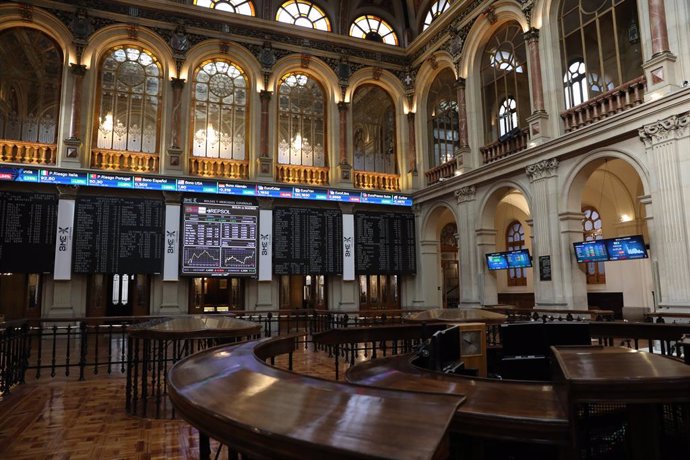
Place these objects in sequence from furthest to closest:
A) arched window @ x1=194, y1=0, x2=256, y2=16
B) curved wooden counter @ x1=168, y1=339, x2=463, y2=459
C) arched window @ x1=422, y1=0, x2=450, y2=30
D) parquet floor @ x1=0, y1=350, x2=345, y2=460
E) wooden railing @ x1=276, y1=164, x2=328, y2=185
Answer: arched window @ x1=422, y1=0, x2=450, y2=30, arched window @ x1=194, y1=0, x2=256, y2=16, wooden railing @ x1=276, y1=164, x2=328, y2=185, parquet floor @ x1=0, y1=350, x2=345, y2=460, curved wooden counter @ x1=168, y1=339, x2=463, y2=459

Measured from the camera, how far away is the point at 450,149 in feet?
53.4

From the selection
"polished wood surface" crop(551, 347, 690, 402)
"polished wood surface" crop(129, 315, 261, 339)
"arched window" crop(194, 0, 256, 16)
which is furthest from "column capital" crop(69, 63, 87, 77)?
"polished wood surface" crop(551, 347, 690, 402)

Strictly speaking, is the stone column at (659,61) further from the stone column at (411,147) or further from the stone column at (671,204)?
the stone column at (411,147)

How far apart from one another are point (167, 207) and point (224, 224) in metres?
1.73

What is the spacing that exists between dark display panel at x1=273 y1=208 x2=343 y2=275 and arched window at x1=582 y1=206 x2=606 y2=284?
28.7 ft

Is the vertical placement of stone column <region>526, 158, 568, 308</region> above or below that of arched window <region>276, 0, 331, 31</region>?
below

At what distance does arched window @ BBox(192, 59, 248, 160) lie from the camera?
15.0 metres

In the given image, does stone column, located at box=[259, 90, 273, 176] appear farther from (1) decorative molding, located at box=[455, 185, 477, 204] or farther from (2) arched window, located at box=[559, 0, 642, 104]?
(2) arched window, located at box=[559, 0, 642, 104]

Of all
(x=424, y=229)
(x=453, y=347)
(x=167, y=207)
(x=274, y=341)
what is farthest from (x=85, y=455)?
(x=424, y=229)

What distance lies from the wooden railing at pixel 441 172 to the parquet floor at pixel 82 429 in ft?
38.4

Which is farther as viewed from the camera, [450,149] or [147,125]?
[450,149]

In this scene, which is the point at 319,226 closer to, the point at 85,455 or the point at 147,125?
the point at 147,125

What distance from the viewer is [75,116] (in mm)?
13312

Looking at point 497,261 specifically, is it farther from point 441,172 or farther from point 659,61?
point 659,61
